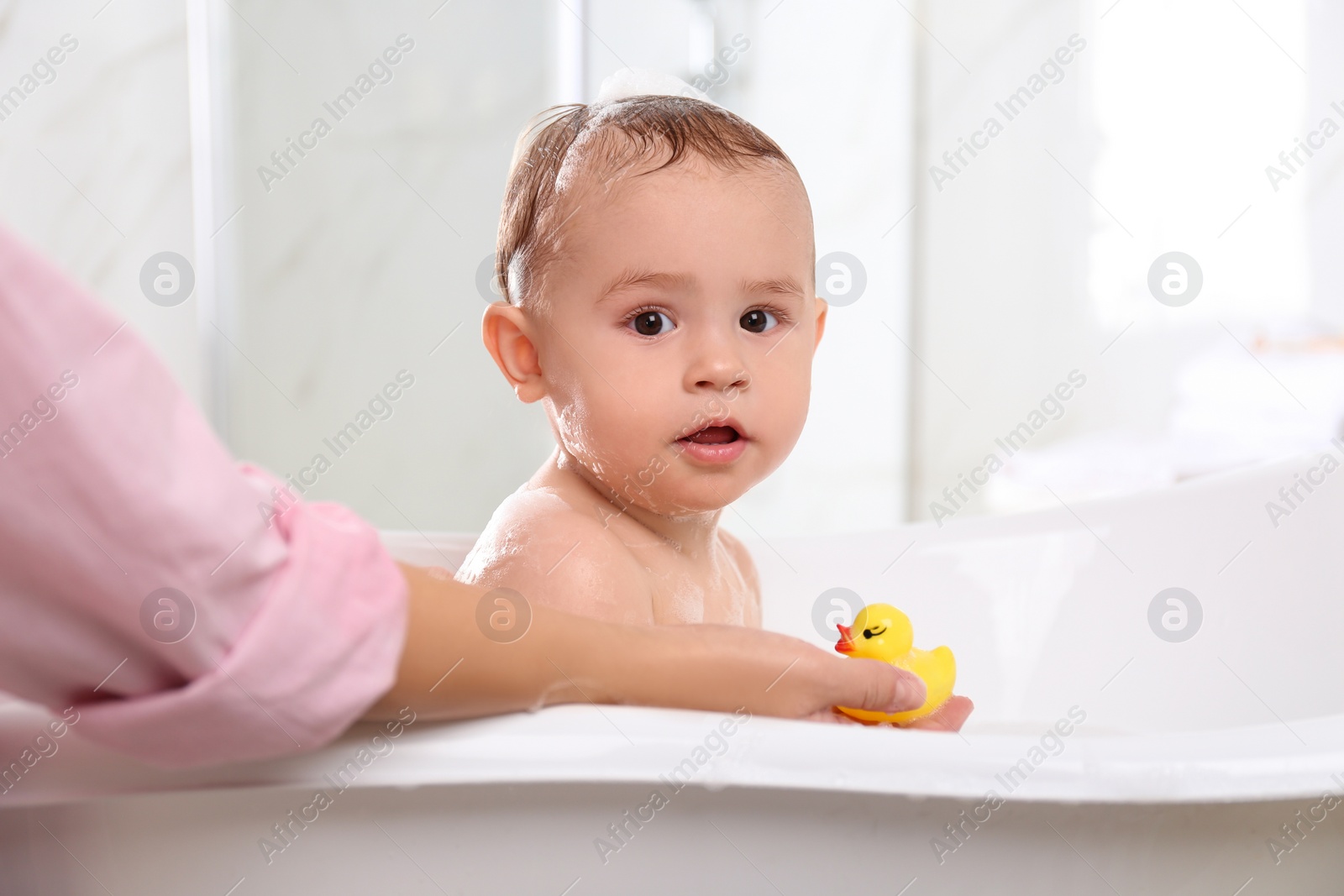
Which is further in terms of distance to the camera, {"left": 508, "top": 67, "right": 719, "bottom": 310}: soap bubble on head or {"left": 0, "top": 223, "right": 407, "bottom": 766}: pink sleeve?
{"left": 508, "top": 67, "right": 719, "bottom": 310}: soap bubble on head

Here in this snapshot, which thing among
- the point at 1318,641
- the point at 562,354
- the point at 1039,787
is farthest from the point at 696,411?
the point at 1318,641

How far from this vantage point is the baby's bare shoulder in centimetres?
87

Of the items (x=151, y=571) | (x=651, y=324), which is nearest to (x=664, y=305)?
(x=651, y=324)

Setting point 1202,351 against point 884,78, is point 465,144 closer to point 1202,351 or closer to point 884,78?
point 884,78

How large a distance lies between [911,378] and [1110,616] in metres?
1.80

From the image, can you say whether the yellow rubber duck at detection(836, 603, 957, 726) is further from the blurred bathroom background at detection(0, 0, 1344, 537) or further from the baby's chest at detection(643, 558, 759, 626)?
the blurred bathroom background at detection(0, 0, 1344, 537)

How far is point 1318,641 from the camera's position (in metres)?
1.31

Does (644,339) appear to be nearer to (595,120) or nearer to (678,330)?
(678,330)

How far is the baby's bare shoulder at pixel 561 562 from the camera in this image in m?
0.87

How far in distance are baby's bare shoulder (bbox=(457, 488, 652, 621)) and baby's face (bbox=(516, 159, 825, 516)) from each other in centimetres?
6

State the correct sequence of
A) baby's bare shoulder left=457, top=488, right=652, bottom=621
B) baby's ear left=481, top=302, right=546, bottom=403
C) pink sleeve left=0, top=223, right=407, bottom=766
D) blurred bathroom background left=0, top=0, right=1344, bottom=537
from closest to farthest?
pink sleeve left=0, top=223, right=407, bottom=766
baby's bare shoulder left=457, top=488, right=652, bottom=621
baby's ear left=481, top=302, right=546, bottom=403
blurred bathroom background left=0, top=0, right=1344, bottom=537

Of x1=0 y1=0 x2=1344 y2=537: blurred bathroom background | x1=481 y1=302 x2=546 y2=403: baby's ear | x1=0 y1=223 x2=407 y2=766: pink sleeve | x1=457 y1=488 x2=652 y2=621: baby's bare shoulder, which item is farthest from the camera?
x1=0 y1=0 x2=1344 y2=537: blurred bathroom background

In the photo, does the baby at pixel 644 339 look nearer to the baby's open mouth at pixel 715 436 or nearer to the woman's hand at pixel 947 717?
the baby's open mouth at pixel 715 436

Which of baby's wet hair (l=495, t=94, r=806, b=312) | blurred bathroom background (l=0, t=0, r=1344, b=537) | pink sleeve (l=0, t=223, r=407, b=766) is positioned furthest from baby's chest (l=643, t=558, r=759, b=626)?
blurred bathroom background (l=0, t=0, r=1344, b=537)
